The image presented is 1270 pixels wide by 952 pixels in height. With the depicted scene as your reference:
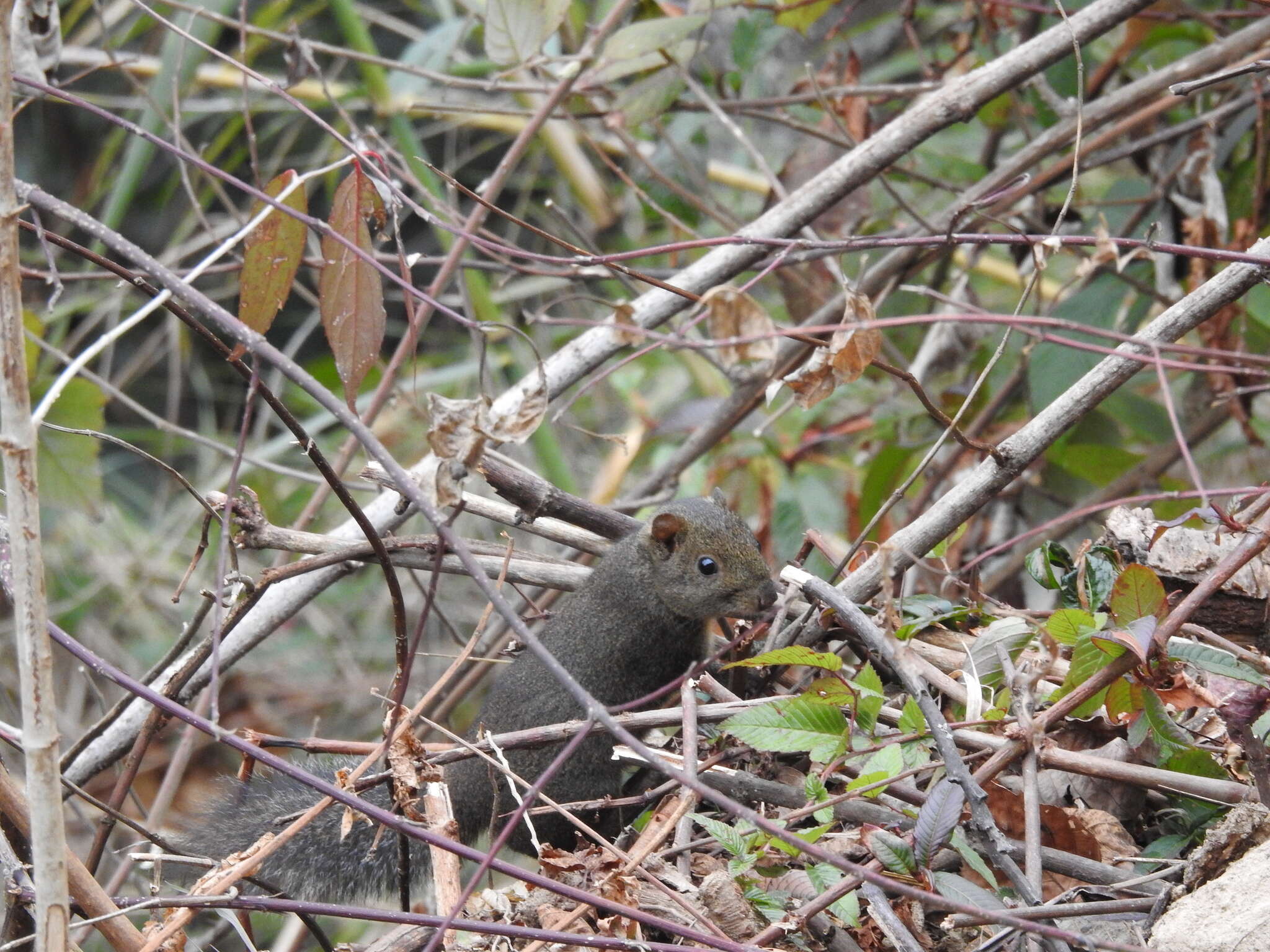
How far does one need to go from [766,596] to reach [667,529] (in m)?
0.27

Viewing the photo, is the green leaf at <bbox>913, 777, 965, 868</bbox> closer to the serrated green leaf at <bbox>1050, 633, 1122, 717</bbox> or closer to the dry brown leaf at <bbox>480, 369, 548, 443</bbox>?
the serrated green leaf at <bbox>1050, 633, 1122, 717</bbox>

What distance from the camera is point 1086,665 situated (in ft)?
5.57

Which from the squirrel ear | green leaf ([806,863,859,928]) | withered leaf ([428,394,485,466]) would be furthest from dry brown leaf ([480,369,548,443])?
the squirrel ear

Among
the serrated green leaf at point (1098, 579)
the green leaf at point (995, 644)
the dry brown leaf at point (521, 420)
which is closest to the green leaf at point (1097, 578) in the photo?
the serrated green leaf at point (1098, 579)

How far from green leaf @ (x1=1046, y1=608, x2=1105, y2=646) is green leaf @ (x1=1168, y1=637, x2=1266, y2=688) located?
0.11 m

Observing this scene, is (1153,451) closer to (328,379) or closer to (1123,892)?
(1123,892)

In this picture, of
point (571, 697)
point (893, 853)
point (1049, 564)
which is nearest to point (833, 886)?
point (893, 853)

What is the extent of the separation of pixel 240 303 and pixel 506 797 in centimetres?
127

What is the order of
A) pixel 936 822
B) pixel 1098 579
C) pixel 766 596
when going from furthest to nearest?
pixel 766 596
pixel 1098 579
pixel 936 822

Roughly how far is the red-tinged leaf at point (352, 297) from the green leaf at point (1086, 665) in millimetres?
1062

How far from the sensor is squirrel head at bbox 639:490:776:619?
9.52ft

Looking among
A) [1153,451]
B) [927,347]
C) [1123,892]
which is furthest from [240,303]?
[1153,451]

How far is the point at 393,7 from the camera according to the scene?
6688mm

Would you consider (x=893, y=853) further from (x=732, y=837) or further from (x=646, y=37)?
(x=646, y=37)
